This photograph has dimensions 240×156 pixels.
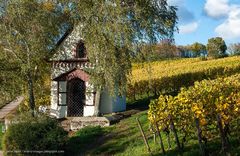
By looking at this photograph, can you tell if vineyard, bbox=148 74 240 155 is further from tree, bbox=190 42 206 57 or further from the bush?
tree, bbox=190 42 206 57

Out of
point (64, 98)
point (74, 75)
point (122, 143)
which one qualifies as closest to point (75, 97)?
point (64, 98)

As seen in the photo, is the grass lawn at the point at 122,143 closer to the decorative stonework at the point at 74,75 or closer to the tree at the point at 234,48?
the decorative stonework at the point at 74,75

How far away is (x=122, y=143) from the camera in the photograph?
19.1 m

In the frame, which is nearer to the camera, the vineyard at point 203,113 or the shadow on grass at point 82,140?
the vineyard at point 203,113

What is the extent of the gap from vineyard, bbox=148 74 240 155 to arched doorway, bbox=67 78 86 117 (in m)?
14.6

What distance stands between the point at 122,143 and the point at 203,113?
703cm

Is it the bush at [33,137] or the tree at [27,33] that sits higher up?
the tree at [27,33]

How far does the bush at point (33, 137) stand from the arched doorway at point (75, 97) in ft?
35.6

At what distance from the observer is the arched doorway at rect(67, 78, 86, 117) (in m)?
29.4

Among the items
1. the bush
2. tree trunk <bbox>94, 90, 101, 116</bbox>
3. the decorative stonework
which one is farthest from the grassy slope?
the bush

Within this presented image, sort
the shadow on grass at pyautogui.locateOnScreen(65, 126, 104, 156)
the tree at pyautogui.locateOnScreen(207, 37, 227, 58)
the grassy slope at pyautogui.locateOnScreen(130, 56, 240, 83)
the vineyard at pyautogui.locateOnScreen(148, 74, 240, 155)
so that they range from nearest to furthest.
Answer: the vineyard at pyautogui.locateOnScreen(148, 74, 240, 155) → the shadow on grass at pyautogui.locateOnScreen(65, 126, 104, 156) → the grassy slope at pyautogui.locateOnScreen(130, 56, 240, 83) → the tree at pyautogui.locateOnScreen(207, 37, 227, 58)

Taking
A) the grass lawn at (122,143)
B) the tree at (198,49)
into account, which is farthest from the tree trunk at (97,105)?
the tree at (198,49)

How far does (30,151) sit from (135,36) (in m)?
8.87

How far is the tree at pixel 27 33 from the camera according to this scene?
25.4 m
